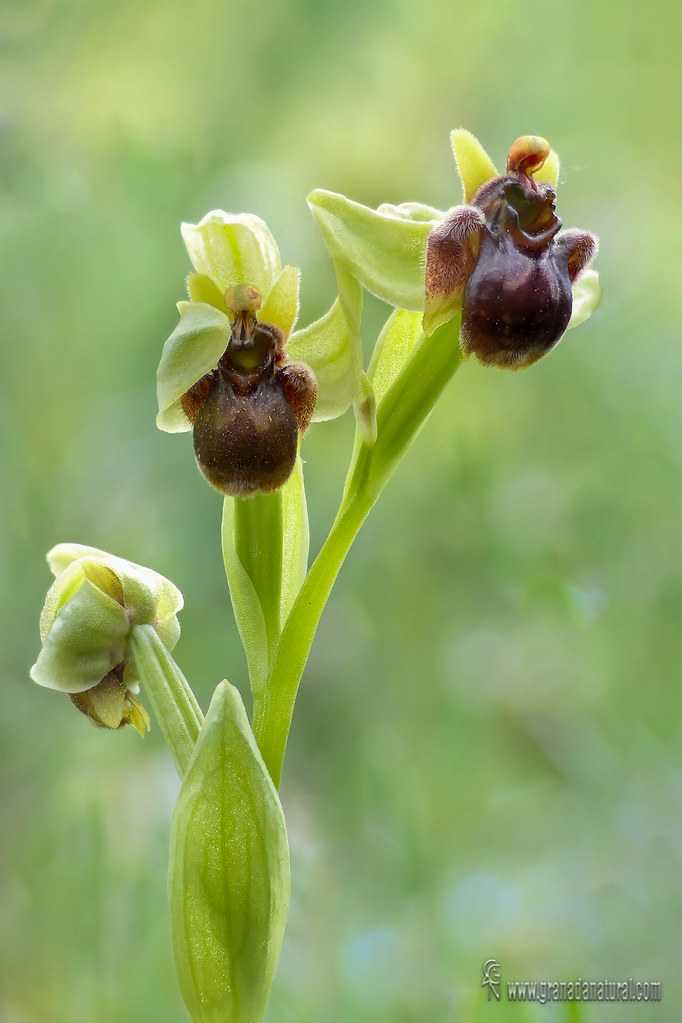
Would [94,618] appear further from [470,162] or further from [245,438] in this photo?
[470,162]

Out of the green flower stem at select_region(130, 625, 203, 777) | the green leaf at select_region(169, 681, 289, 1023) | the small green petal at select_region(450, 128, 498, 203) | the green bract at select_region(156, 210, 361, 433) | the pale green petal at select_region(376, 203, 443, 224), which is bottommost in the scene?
the green leaf at select_region(169, 681, 289, 1023)

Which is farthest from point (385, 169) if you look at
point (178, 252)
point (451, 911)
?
point (451, 911)

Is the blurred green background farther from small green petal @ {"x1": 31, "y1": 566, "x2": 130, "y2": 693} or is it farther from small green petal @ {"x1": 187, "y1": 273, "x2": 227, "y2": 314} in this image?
small green petal @ {"x1": 187, "y1": 273, "x2": 227, "y2": 314}

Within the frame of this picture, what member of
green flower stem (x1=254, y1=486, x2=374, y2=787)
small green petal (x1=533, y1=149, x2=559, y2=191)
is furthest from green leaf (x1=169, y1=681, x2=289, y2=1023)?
small green petal (x1=533, y1=149, x2=559, y2=191)

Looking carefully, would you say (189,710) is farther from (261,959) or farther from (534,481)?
(534,481)

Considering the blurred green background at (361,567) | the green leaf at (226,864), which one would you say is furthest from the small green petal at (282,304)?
the blurred green background at (361,567)

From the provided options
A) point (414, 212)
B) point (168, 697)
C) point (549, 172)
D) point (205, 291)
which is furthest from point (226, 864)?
point (549, 172)

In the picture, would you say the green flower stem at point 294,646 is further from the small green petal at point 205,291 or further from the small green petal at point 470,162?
the small green petal at point 470,162
